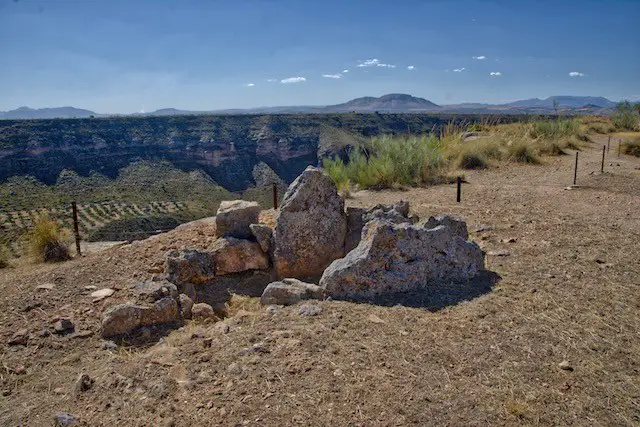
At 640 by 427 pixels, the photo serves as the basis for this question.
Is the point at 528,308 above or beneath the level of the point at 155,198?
above

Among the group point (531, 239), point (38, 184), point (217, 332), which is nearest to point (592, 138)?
point (531, 239)

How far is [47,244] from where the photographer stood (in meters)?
7.89

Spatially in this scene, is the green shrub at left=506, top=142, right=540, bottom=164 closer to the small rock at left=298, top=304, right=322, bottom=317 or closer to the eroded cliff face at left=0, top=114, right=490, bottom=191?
the small rock at left=298, top=304, right=322, bottom=317

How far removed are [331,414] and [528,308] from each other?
2.08m

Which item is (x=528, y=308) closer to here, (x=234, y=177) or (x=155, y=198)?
(x=155, y=198)

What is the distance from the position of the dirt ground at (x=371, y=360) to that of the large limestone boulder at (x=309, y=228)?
1.65m

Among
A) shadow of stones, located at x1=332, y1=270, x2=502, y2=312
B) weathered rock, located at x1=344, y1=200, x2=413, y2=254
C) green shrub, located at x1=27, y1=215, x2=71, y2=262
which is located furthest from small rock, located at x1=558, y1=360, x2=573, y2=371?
green shrub, located at x1=27, y1=215, x2=71, y2=262

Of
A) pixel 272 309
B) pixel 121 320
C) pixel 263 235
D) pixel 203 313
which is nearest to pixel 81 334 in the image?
pixel 121 320

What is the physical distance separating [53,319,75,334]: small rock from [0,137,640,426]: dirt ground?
0.09 m

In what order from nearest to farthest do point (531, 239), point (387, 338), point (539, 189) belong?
1. point (387, 338)
2. point (531, 239)
3. point (539, 189)

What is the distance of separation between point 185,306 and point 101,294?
3.06 ft

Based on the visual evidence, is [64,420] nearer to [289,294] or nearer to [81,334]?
[81,334]

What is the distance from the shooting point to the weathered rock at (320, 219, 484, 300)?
4.35 meters

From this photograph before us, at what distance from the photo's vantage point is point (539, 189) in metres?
9.80
